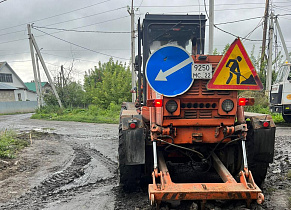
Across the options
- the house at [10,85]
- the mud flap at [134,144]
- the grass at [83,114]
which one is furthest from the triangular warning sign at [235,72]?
the house at [10,85]

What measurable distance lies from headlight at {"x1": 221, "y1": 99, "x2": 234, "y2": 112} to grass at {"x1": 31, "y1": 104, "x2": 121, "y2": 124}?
13730 mm

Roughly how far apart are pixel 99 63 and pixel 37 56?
31.6 ft

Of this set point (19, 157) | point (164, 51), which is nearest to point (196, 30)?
point (164, 51)

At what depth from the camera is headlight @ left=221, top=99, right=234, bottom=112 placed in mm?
3875

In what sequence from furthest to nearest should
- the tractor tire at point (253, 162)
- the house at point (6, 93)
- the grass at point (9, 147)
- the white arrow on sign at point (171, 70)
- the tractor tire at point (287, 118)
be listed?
the house at point (6, 93) < the tractor tire at point (287, 118) < the grass at point (9, 147) < the tractor tire at point (253, 162) < the white arrow on sign at point (171, 70)

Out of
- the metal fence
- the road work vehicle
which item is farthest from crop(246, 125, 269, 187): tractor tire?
the metal fence

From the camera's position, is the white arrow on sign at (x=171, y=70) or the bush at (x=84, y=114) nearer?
the white arrow on sign at (x=171, y=70)

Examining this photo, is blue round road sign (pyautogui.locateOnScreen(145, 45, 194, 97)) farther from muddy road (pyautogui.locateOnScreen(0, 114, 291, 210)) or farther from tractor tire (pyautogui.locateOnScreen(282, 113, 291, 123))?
tractor tire (pyautogui.locateOnScreen(282, 113, 291, 123))

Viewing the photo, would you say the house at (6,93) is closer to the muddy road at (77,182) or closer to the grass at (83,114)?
the grass at (83,114)

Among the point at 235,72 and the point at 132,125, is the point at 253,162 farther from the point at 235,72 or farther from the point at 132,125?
the point at 132,125

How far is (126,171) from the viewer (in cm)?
430

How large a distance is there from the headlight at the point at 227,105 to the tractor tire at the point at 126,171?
164 cm

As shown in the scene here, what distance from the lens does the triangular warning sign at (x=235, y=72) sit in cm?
371

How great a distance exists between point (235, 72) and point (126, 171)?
2.34 metres
